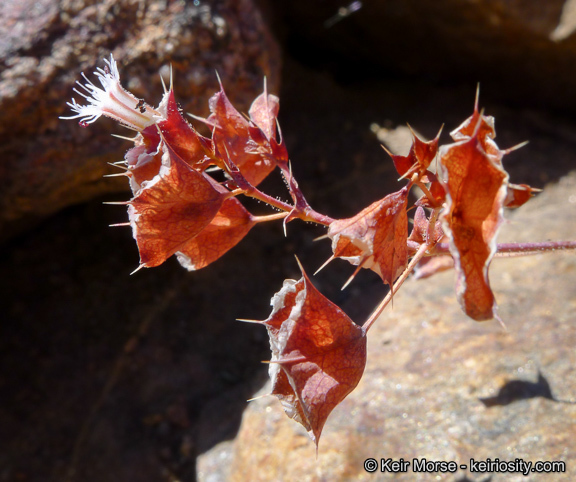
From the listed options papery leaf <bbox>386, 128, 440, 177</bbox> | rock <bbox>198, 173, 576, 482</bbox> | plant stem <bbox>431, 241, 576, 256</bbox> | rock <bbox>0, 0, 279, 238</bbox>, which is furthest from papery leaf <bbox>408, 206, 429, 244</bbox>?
rock <bbox>0, 0, 279, 238</bbox>

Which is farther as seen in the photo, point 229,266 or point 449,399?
point 229,266

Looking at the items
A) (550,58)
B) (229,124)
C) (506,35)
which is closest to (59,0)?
(229,124)

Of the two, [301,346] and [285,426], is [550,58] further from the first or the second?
[301,346]

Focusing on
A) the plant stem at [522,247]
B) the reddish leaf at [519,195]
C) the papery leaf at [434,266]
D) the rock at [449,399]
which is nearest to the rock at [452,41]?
the rock at [449,399]

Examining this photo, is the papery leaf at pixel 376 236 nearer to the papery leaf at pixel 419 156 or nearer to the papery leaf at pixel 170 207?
the papery leaf at pixel 419 156

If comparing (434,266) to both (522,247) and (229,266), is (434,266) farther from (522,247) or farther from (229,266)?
(229,266)

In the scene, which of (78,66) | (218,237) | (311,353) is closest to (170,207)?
(218,237)

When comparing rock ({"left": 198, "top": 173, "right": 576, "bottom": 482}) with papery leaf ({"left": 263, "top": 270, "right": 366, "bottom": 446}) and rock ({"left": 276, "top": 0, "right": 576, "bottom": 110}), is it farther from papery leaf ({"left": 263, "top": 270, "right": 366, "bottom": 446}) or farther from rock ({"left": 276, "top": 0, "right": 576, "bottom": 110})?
rock ({"left": 276, "top": 0, "right": 576, "bottom": 110})
